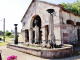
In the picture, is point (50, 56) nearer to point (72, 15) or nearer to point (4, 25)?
point (72, 15)

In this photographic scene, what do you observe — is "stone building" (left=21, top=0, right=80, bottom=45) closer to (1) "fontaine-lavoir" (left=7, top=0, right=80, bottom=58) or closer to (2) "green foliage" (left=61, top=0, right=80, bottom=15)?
(1) "fontaine-lavoir" (left=7, top=0, right=80, bottom=58)

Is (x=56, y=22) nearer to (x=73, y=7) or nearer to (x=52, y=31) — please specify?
(x=52, y=31)

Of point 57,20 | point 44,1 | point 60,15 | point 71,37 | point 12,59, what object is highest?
point 44,1

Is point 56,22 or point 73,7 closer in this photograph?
point 56,22

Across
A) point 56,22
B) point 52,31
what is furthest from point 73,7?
point 52,31

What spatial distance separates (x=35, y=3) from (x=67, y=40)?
8182 millimetres

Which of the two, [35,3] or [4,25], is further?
[4,25]

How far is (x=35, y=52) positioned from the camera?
7438mm

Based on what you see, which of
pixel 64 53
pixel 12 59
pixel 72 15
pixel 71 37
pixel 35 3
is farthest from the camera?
pixel 35 3

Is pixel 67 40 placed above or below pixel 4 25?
below

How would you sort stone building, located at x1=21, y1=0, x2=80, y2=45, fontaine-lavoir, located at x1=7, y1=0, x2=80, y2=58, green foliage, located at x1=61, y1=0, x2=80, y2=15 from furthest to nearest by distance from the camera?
green foliage, located at x1=61, y1=0, x2=80, y2=15 → stone building, located at x1=21, y1=0, x2=80, y2=45 → fontaine-lavoir, located at x1=7, y1=0, x2=80, y2=58

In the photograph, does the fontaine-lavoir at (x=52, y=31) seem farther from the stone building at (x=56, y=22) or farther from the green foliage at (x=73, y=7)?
the green foliage at (x=73, y=7)

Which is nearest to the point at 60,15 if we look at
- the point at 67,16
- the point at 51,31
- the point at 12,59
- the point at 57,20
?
→ the point at 57,20

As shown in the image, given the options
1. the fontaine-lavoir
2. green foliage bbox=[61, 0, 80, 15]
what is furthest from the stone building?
green foliage bbox=[61, 0, 80, 15]
